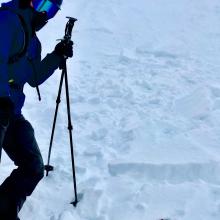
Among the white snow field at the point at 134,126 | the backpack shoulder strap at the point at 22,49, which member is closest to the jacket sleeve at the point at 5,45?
the backpack shoulder strap at the point at 22,49

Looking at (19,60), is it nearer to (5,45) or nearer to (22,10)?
(5,45)

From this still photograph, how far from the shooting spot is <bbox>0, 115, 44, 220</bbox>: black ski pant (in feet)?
14.1

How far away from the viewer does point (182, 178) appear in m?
5.66

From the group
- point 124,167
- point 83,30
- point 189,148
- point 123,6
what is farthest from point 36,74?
point 123,6

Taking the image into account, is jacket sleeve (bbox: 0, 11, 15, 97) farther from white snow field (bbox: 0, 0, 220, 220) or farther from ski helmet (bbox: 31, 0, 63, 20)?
white snow field (bbox: 0, 0, 220, 220)

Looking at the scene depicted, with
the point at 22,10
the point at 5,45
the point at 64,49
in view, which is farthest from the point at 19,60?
the point at 64,49

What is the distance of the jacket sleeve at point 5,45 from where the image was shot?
3.75 metres

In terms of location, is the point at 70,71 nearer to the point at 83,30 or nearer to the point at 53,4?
the point at 83,30

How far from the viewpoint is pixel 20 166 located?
4.38 metres

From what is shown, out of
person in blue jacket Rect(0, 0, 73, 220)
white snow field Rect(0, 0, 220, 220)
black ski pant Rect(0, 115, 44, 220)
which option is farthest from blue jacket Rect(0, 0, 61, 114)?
white snow field Rect(0, 0, 220, 220)

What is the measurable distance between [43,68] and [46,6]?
29.0 inches

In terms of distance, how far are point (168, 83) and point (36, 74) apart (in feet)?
16.7

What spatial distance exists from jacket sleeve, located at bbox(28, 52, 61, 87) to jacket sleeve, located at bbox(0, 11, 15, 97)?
2.38 ft

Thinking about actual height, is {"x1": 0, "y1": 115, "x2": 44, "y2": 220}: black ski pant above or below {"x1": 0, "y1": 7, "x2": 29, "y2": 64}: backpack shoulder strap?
below
